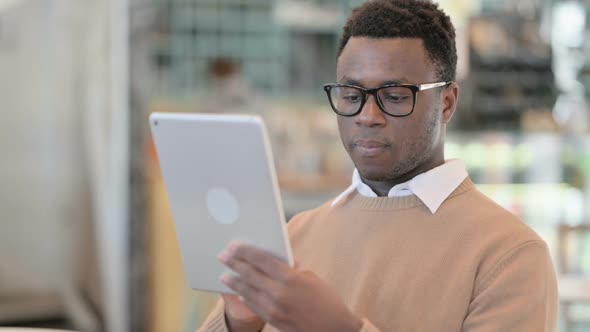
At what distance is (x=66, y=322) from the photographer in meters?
4.09

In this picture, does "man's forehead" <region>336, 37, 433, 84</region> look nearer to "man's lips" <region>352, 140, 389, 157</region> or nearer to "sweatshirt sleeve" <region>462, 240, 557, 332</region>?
"man's lips" <region>352, 140, 389, 157</region>

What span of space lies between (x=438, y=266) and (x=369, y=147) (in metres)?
0.17

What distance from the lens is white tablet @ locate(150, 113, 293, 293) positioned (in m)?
0.90

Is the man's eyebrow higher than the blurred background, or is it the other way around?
the man's eyebrow

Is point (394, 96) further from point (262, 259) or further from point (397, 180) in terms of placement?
point (262, 259)

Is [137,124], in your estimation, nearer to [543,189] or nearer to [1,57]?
[1,57]

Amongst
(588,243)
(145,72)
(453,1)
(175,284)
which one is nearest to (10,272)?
(175,284)

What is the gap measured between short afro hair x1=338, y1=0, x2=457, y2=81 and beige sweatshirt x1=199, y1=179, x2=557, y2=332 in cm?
18

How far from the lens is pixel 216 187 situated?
97 cm

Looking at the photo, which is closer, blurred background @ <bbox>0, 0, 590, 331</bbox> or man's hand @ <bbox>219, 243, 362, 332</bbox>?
man's hand @ <bbox>219, 243, 362, 332</bbox>

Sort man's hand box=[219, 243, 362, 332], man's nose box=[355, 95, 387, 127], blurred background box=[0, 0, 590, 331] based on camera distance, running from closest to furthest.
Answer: man's hand box=[219, 243, 362, 332] → man's nose box=[355, 95, 387, 127] → blurred background box=[0, 0, 590, 331]

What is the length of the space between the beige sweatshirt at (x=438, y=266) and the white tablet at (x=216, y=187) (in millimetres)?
137

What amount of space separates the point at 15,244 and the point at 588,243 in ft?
8.51

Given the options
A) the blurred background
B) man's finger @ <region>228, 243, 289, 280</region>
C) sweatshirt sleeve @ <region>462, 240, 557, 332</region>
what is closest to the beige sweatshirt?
sweatshirt sleeve @ <region>462, 240, 557, 332</region>
